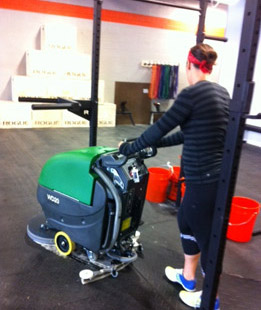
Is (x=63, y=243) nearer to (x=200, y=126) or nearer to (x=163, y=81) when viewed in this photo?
(x=200, y=126)

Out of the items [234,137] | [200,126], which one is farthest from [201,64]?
[234,137]

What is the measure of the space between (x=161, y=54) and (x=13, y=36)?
3462 mm

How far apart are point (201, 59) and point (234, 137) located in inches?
20.5

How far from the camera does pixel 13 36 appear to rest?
244 inches

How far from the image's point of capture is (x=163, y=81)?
729 cm

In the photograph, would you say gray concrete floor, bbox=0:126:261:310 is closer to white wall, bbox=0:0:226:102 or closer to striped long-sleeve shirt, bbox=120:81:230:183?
striped long-sleeve shirt, bbox=120:81:230:183

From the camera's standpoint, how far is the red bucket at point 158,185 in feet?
9.53

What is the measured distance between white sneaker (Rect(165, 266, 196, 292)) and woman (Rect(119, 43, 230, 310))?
0.95 feet

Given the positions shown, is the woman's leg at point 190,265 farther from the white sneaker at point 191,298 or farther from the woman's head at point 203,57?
the woman's head at point 203,57

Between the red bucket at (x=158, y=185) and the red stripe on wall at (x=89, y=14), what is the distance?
16.2ft

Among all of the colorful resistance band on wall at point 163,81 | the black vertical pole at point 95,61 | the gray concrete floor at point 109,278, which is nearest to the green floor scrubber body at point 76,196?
the gray concrete floor at point 109,278

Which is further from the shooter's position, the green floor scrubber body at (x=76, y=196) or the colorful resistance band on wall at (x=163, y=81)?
the colorful resistance band on wall at (x=163, y=81)

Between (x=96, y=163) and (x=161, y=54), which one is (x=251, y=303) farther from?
(x=161, y=54)

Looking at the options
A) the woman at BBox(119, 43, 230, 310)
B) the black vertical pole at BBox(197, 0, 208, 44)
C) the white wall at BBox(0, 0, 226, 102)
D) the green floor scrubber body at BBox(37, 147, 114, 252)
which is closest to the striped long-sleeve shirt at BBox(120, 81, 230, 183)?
the woman at BBox(119, 43, 230, 310)
